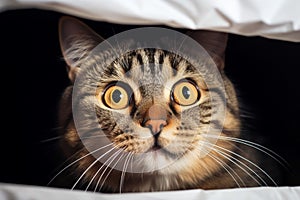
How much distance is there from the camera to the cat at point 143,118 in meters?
0.70

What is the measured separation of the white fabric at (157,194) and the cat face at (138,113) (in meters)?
0.02

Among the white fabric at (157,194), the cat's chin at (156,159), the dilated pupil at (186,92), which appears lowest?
the white fabric at (157,194)

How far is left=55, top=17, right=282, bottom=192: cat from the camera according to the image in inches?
27.4

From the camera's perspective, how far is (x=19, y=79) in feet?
2.25

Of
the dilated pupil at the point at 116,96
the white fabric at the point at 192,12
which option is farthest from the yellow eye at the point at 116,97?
the white fabric at the point at 192,12

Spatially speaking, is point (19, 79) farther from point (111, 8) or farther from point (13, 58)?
point (111, 8)

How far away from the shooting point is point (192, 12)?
67 centimetres

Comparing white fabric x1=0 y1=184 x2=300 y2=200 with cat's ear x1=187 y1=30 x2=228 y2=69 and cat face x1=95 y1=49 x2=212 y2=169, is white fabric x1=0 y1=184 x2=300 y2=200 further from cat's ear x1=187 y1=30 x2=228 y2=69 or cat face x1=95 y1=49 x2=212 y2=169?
cat's ear x1=187 y1=30 x2=228 y2=69

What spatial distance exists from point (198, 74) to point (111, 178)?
229 millimetres

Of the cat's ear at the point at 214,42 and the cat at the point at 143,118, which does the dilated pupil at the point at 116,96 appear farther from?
the cat's ear at the point at 214,42

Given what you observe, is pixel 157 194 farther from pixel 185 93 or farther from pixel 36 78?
pixel 36 78

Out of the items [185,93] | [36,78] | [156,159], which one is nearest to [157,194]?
[156,159]

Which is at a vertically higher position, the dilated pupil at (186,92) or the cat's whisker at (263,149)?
the dilated pupil at (186,92)

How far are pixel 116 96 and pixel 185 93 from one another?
12cm
